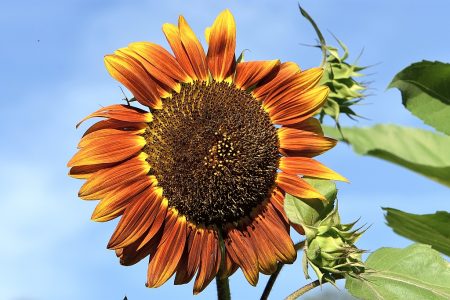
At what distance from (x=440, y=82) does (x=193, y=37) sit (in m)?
0.80

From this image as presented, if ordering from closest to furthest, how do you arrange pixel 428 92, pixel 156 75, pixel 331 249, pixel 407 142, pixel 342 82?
1. pixel 331 249
2. pixel 156 75
3. pixel 342 82
4. pixel 428 92
5. pixel 407 142

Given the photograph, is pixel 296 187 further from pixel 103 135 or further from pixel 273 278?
pixel 103 135

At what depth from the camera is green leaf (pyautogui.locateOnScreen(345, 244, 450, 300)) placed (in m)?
1.49

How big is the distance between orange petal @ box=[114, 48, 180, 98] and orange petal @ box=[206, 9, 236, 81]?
80 mm

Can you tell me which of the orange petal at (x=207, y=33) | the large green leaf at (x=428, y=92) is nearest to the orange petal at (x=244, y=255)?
the orange petal at (x=207, y=33)

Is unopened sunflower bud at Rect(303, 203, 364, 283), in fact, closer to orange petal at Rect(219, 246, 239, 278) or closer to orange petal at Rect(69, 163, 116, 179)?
orange petal at Rect(219, 246, 239, 278)

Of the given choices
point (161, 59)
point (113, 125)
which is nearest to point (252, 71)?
point (161, 59)

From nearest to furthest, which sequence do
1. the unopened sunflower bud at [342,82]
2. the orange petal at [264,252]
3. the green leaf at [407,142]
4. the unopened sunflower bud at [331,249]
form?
the unopened sunflower bud at [331,249] < the orange petal at [264,252] < the unopened sunflower bud at [342,82] < the green leaf at [407,142]

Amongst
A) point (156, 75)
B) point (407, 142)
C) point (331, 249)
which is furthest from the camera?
point (407, 142)

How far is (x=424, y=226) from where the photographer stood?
6.36ft

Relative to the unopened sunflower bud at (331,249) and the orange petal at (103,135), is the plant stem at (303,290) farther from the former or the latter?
the orange petal at (103,135)

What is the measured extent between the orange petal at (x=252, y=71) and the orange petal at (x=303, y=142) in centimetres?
10

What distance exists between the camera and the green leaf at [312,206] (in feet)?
4.89

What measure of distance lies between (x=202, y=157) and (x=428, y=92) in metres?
0.83
